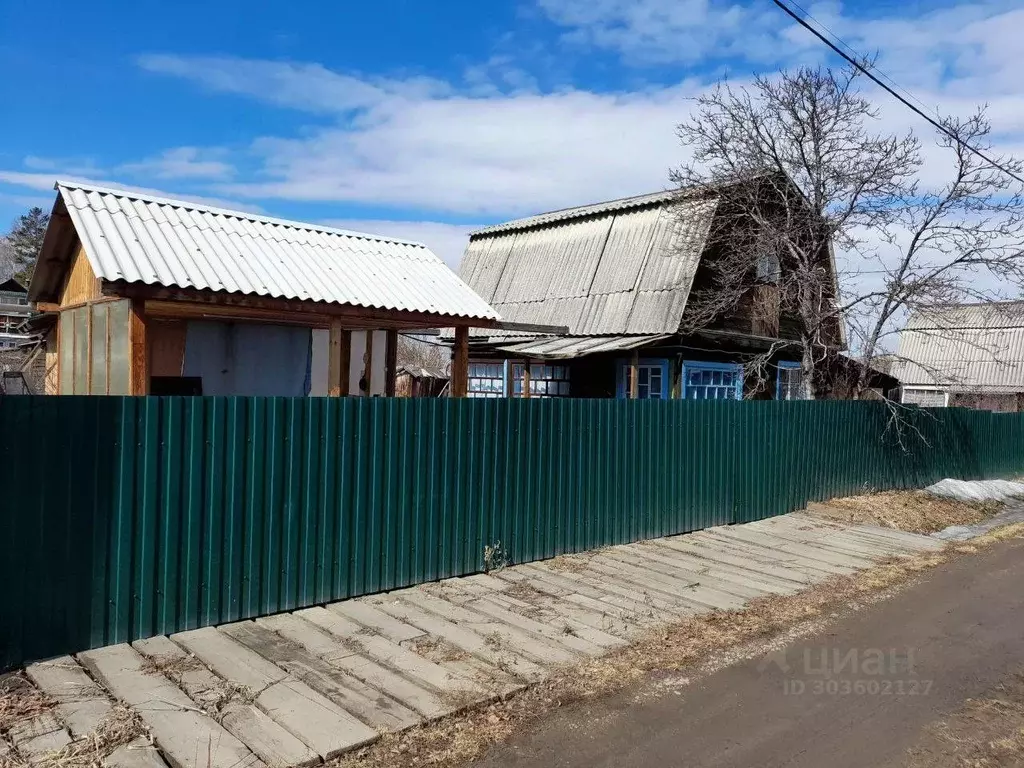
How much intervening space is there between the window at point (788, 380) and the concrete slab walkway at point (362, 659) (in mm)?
11346

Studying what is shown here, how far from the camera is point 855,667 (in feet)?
19.0

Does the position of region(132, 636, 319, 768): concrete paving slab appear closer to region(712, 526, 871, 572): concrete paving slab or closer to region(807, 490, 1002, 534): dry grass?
region(712, 526, 871, 572): concrete paving slab

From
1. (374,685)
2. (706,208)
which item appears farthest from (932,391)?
(374,685)

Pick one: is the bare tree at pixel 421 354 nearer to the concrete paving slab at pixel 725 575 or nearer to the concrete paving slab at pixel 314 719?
the concrete paving slab at pixel 725 575

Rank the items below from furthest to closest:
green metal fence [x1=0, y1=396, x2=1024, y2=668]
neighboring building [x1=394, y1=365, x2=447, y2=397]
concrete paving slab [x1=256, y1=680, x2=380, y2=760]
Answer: neighboring building [x1=394, y1=365, x2=447, y2=397], green metal fence [x1=0, y1=396, x2=1024, y2=668], concrete paving slab [x1=256, y1=680, x2=380, y2=760]

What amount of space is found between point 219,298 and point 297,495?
10.6 feet

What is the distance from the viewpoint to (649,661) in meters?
5.68

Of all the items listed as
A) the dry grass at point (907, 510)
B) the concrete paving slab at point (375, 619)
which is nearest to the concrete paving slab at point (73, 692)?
the concrete paving slab at point (375, 619)

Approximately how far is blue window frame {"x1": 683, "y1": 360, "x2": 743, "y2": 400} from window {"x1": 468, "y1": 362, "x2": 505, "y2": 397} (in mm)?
4785

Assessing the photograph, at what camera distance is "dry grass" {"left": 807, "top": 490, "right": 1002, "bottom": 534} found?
40.7ft

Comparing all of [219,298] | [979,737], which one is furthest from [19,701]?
[979,737]

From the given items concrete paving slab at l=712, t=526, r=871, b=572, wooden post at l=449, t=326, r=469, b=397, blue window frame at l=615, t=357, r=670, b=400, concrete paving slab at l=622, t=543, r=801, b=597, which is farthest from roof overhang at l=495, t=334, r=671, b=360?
concrete paving slab at l=622, t=543, r=801, b=597

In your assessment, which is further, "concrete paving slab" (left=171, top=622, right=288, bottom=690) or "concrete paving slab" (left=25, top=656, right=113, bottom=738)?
"concrete paving slab" (left=171, top=622, right=288, bottom=690)

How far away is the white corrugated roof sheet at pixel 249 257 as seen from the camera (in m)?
8.47
